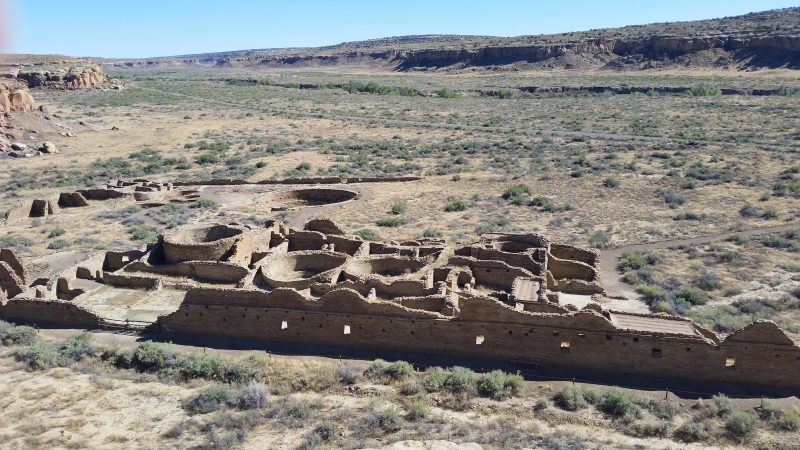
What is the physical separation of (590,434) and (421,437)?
3602 mm

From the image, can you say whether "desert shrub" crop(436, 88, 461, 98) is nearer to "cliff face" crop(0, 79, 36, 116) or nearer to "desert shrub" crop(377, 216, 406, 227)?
"cliff face" crop(0, 79, 36, 116)

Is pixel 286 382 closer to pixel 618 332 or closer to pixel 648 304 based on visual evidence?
pixel 618 332

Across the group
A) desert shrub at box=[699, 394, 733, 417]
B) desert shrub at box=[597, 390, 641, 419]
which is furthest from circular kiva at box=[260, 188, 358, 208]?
desert shrub at box=[699, 394, 733, 417]

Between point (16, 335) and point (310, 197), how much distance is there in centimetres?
2169

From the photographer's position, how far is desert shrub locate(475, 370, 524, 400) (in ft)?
49.8

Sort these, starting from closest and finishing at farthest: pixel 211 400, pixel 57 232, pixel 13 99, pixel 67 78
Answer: pixel 211 400 → pixel 57 232 → pixel 13 99 → pixel 67 78

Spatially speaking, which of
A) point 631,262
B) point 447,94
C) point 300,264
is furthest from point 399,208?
point 447,94

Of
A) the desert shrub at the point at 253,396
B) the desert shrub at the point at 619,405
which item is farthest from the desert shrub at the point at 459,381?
the desert shrub at the point at 253,396

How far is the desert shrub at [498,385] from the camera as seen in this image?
597 inches

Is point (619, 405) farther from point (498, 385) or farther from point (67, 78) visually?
point (67, 78)

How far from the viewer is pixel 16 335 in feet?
61.0

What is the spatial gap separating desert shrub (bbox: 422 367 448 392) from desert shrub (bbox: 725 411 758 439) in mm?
6294

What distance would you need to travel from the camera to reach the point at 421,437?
44.0ft

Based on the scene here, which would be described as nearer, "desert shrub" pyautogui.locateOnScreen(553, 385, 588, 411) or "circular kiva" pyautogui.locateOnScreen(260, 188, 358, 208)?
"desert shrub" pyautogui.locateOnScreen(553, 385, 588, 411)
